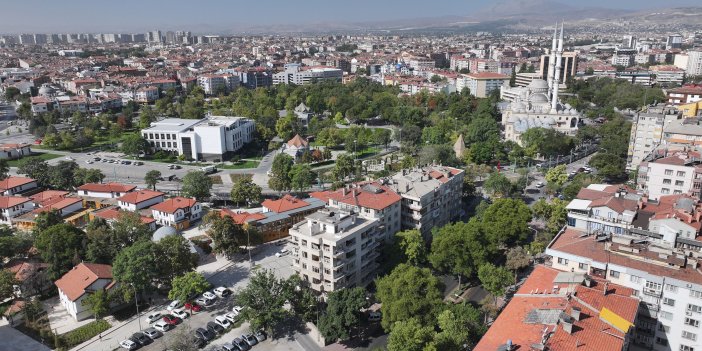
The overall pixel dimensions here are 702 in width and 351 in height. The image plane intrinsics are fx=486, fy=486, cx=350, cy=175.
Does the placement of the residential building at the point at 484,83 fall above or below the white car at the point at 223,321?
above

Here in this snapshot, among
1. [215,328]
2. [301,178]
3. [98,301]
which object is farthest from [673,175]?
[98,301]

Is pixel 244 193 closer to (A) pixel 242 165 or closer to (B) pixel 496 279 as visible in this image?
(A) pixel 242 165

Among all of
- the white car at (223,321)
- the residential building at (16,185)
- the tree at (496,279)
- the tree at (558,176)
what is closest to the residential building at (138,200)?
the residential building at (16,185)

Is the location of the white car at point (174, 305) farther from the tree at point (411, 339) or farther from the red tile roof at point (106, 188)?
the red tile roof at point (106, 188)

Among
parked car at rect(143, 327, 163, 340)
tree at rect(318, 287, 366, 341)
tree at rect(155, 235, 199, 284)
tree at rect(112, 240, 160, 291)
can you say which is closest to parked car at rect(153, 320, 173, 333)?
parked car at rect(143, 327, 163, 340)

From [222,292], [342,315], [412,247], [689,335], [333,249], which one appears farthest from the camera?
[412,247]

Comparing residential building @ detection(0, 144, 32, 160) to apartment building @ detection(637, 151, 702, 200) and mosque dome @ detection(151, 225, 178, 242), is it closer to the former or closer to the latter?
mosque dome @ detection(151, 225, 178, 242)

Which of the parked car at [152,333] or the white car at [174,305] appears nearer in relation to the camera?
the parked car at [152,333]
